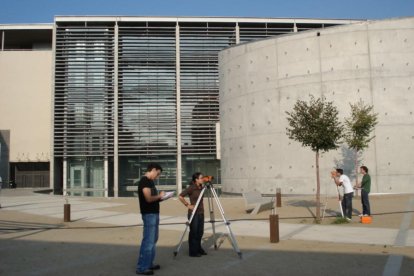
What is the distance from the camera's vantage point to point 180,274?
6609 mm

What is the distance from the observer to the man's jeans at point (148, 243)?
661cm

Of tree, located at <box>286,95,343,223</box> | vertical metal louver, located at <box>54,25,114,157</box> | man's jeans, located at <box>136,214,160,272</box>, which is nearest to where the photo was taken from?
man's jeans, located at <box>136,214,160,272</box>

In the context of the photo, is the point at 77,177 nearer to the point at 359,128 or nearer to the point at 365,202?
the point at 359,128

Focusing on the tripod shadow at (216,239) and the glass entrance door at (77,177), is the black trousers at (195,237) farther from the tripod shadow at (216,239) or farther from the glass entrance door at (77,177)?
the glass entrance door at (77,177)

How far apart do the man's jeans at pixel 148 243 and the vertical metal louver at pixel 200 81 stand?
130 ft

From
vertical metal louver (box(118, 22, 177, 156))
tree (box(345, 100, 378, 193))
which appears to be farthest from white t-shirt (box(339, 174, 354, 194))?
vertical metal louver (box(118, 22, 177, 156))

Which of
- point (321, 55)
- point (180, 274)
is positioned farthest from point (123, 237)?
point (321, 55)

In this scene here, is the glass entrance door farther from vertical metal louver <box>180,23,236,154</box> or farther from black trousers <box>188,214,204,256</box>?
black trousers <box>188,214,204,256</box>

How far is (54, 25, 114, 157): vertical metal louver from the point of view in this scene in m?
46.1

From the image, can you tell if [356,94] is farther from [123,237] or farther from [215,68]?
[215,68]

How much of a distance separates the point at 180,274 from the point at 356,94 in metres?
21.0

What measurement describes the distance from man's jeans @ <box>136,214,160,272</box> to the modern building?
3926 cm

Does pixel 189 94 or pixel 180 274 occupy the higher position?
pixel 189 94

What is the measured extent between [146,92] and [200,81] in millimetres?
5931
